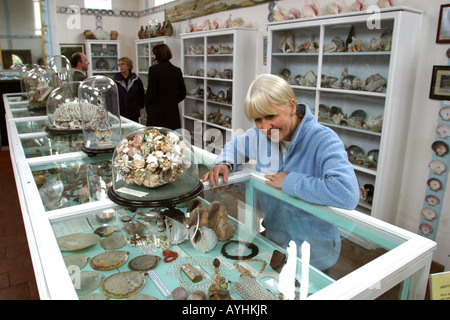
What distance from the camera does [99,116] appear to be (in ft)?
8.30

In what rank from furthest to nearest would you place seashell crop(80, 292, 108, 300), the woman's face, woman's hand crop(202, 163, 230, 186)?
1. woman's hand crop(202, 163, 230, 186)
2. the woman's face
3. seashell crop(80, 292, 108, 300)

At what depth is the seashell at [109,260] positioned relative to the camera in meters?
1.06

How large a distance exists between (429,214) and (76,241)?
318cm

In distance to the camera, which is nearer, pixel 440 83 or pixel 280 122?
pixel 280 122

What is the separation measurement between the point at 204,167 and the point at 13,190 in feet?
12.7

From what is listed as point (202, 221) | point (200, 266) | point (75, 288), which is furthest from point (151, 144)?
point (75, 288)

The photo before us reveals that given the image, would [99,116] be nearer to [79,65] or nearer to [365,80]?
[365,80]

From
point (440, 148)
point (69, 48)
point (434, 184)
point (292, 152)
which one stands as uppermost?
point (69, 48)

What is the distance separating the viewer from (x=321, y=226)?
4.17ft

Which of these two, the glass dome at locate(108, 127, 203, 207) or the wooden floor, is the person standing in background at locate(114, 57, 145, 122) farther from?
the glass dome at locate(108, 127, 203, 207)

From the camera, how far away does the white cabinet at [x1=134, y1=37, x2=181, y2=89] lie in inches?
265

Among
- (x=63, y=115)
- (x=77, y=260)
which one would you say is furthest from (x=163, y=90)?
(x=77, y=260)

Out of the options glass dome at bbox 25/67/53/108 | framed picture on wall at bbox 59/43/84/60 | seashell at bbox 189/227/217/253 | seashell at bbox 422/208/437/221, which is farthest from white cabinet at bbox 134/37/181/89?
seashell at bbox 189/227/217/253

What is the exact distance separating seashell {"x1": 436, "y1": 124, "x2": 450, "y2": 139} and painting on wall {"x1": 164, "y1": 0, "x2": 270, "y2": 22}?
2.92 m
